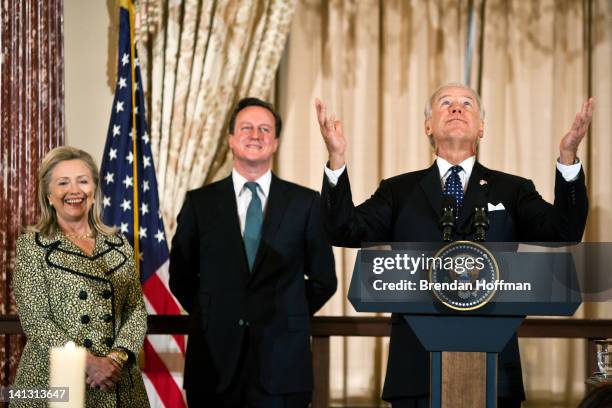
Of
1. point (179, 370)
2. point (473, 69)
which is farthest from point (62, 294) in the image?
point (473, 69)

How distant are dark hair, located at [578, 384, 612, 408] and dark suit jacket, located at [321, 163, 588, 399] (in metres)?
1.09

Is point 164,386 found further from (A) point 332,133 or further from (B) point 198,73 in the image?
(A) point 332,133

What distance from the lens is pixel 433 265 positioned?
191 cm

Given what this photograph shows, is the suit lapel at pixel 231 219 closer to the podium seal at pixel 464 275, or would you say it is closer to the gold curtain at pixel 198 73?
the gold curtain at pixel 198 73

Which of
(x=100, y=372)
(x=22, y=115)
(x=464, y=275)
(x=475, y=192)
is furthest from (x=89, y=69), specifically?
(x=464, y=275)

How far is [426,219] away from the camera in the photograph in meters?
2.64

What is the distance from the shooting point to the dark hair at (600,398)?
122 centimetres

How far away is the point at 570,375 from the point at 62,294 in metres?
3.25

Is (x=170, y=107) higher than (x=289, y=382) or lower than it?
higher

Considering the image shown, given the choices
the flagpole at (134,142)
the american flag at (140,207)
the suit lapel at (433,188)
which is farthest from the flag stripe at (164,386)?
the suit lapel at (433,188)

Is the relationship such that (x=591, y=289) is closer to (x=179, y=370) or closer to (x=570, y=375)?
(x=179, y=370)

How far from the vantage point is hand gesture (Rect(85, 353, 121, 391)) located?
2.88 meters

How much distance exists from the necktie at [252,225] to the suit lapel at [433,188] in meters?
0.93

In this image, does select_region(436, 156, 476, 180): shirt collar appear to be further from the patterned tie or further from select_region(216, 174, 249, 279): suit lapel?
select_region(216, 174, 249, 279): suit lapel
